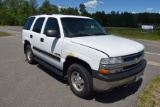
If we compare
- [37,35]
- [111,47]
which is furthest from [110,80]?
[37,35]

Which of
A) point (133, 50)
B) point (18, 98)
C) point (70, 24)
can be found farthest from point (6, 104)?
point (133, 50)

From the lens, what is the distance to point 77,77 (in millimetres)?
4480

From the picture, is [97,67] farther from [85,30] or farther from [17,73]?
[17,73]

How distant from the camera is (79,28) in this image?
5.12 metres

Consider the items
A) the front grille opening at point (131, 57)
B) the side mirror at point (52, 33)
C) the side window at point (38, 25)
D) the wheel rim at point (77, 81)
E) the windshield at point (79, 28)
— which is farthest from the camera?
the side window at point (38, 25)

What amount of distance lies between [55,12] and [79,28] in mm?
59116

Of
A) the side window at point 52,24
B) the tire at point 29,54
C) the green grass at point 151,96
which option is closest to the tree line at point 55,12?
the tire at point 29,54

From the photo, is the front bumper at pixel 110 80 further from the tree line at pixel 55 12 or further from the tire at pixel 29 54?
the tree line at pixel 55 12

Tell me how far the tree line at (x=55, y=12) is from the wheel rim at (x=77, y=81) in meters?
36.9

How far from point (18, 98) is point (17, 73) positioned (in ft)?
6.48

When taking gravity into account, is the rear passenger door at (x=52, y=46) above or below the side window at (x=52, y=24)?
below

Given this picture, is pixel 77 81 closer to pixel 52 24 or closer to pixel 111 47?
pixel 111 47

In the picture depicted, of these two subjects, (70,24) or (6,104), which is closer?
(6,104)

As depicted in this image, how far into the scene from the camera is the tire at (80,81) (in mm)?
4079
